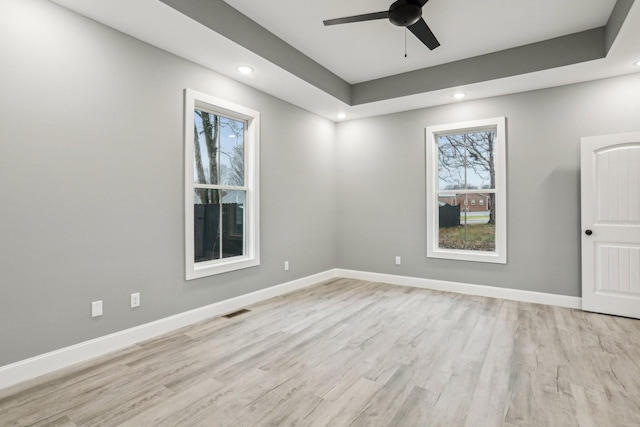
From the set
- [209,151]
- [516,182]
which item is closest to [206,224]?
[209,151]

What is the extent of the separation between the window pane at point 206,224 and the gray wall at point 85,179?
0.26 meters

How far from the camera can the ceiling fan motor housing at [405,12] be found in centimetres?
252

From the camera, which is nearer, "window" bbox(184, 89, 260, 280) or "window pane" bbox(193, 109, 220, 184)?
"window" bbox(184, 89, 260, 280)

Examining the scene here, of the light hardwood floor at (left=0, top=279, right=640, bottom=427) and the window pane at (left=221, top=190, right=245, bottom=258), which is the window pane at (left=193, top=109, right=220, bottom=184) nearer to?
the window pane at (left=221, top=190, right=245, bottom=258)

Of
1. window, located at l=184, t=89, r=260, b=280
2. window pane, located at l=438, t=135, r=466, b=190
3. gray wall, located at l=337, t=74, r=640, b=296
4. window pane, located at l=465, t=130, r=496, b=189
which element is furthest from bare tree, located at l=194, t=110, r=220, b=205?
window pane, located at l=465, t=130, r=496, b=189

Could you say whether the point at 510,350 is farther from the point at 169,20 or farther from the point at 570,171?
the point at 169,20

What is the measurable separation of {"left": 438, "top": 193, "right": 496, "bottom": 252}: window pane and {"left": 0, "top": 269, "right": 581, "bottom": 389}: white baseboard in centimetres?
57

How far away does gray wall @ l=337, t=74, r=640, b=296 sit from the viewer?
3877 millimetres

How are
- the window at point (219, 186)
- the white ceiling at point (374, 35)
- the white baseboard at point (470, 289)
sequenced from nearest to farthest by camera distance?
1. the white ceiling at point (374, 35)
2. the window at point (219, 186)
3. the white baseboard at point (470, 289)

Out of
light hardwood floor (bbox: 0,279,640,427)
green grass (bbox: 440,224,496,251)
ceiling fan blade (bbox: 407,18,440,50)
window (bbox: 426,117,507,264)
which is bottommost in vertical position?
light hardwood floor (bbox: 0,279,640,427)

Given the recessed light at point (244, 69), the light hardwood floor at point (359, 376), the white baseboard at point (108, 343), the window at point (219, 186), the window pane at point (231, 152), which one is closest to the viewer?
the light hardwood floor at point (359, 376)

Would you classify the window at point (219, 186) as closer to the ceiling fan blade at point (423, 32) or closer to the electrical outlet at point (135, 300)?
the electrical outlet at point (135, 300)

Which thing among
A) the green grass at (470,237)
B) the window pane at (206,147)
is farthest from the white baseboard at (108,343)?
the green grass at (470,237)

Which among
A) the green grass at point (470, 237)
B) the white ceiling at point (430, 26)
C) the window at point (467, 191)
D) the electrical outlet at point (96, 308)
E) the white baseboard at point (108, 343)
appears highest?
the white ceiling at point (430, 26)
